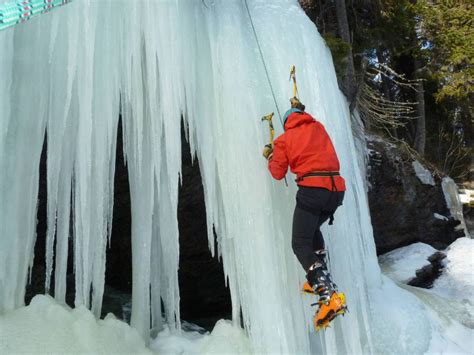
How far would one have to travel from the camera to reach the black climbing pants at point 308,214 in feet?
8.89

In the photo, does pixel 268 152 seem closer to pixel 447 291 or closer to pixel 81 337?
pixel 81 337

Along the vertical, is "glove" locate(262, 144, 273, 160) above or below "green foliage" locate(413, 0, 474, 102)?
below

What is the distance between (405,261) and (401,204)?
1.00 m

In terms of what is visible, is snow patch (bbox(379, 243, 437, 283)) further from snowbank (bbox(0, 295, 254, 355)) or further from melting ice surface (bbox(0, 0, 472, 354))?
snowbank (bbox(0, 295, 254, 355))

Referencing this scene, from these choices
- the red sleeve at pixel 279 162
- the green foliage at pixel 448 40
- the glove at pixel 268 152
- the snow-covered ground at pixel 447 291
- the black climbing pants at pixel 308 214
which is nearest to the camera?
the black climbing pants at pixel 308 214

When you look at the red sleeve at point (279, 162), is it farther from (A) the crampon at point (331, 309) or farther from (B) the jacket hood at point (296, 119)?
(A) the crampon at point (331, 309)

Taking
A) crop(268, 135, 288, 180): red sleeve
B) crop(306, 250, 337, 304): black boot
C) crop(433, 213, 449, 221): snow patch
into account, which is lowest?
crop(306, 250, 337, 304): black boot

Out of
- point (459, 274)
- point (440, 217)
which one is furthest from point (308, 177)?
point (440, 217)

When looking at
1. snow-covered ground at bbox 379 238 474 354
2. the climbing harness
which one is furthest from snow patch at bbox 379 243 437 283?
the climbing harness

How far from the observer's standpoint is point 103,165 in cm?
302

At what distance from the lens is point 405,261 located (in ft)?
20.6

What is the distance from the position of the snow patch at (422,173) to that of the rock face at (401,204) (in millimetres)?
27

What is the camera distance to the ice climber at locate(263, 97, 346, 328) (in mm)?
2719

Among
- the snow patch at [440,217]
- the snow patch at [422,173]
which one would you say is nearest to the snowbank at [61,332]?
the snow patch at [422,173]
